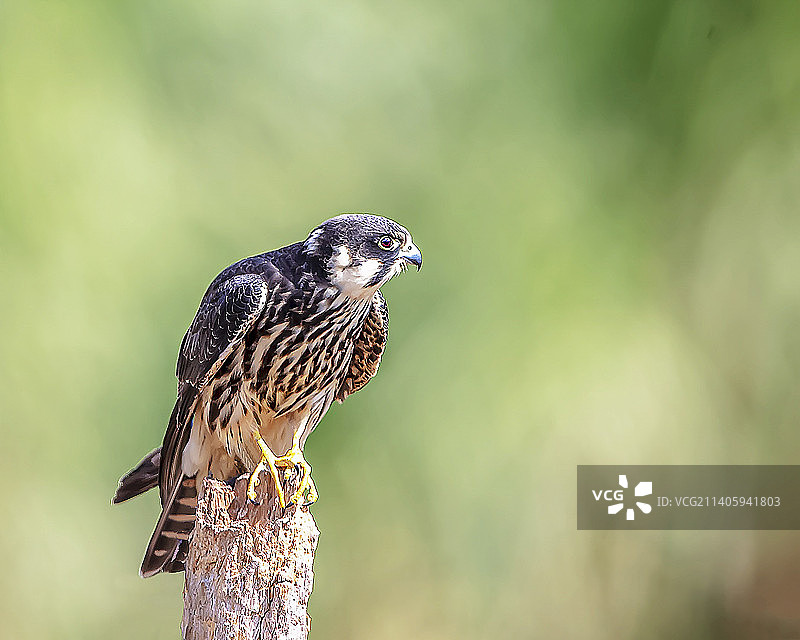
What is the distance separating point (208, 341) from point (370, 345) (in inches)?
21.5

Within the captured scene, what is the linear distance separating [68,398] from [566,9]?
109 inches

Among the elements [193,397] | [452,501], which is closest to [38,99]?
[193,397]

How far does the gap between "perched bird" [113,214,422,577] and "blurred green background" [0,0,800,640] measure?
43.0 inches

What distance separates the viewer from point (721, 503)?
4.11m

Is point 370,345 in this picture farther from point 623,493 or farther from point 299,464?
point 623,493

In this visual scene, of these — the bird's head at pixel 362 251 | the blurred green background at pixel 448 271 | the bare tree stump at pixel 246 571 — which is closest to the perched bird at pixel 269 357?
the bird's head at pixel 362 251

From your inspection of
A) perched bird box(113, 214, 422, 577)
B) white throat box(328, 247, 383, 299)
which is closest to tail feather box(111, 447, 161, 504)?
perched bird box(113, 214, 422, 577)

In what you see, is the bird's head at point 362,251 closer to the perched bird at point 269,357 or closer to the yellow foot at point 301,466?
the perched bird at point 269,357

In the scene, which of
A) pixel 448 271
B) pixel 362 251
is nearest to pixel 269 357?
pixel 362 251

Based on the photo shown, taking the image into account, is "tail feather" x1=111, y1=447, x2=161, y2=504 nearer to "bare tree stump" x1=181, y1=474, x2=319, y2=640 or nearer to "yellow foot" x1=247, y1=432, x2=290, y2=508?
"yellow foot" x1=247, y1=432, x2=290, y2=508

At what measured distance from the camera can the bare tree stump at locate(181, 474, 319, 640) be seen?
6.76 ft

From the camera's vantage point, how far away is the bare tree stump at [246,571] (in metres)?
2.06

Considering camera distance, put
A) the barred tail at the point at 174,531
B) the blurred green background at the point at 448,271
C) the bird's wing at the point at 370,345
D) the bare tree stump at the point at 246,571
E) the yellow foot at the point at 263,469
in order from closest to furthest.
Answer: the bare tree stump at the point at 246,571 → the yellow foot at the point at 263,469 → the barred tail at the point at 174,531 → the bird's wing at the point at 370,345 → the blurred green background at the point at 448,271

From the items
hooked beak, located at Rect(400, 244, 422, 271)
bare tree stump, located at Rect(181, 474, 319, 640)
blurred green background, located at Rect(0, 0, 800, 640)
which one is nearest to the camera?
bare tree stump, located at Rect(181, 474, 319, 640)
